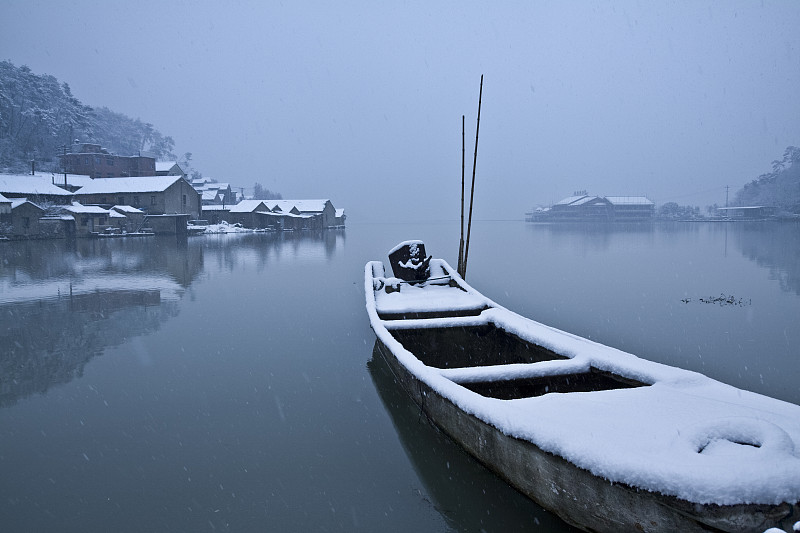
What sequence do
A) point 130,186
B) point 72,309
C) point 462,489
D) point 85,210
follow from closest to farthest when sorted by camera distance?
point 462,489 → point 72,309 → point 85,210 → point 130,186

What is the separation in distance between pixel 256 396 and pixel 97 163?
6283 centimetres

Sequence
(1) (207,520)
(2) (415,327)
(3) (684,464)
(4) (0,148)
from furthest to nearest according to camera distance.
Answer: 1. (4) (0,148)
2. (2) (415,327)
3. (1) (207,520)
4. (3) (684,464)

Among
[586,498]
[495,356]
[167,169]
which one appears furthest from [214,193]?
[586,498]

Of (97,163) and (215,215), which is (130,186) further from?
(97,163)

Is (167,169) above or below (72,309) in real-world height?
above

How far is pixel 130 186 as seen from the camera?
1807 inches

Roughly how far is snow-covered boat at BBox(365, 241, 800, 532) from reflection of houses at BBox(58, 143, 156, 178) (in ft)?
206

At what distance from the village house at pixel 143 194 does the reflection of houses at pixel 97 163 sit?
11.5m

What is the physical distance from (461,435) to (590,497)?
4.47ft

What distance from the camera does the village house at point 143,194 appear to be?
1757 inches

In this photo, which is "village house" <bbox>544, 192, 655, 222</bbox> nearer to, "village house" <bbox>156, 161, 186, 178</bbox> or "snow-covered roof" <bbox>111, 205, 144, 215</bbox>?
"village house" <bbox>156, 161, 186, 178</bbox>

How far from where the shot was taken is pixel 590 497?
2.82m

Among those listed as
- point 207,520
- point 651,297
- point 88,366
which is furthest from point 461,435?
point 651,297

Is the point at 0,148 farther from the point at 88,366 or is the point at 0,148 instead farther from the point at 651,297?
the point at 651,297
